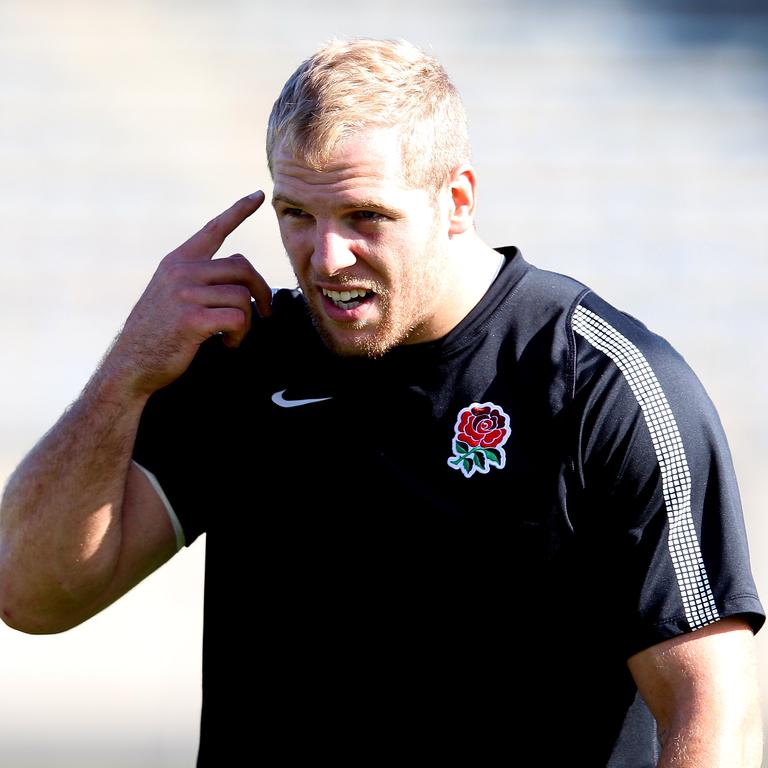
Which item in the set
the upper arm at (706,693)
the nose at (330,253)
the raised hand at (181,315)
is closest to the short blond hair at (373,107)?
the nose at (330,253)

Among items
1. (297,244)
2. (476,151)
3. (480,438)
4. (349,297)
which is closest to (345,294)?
(349,297)

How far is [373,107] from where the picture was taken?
2238mm

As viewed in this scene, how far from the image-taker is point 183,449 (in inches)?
96.3

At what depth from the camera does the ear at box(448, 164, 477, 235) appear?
2361 millimetres

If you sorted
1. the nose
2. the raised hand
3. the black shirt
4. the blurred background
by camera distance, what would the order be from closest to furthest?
the black shirt → the nose → the raised hand → the blurred background

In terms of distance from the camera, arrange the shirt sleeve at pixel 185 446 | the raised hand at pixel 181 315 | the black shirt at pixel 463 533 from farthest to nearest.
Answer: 1. the shirt sleeve at pixel 185 446
2. the raised hand at pixel 181 315
3. the black shirt at pixel 463 533

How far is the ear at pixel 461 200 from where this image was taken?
236 cm

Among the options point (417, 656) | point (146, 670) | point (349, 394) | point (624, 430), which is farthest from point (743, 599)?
point (146, 670)

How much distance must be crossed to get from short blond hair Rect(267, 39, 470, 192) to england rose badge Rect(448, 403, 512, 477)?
1.31 ft

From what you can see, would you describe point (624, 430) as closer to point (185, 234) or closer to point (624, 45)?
point (185, 234)

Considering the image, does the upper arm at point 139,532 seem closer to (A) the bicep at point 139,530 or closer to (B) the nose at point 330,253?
(A) the bicep at point 139,530

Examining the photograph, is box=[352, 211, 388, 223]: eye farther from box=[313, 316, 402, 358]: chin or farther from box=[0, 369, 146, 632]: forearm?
box=[0, 369, 146, 632]: forearm

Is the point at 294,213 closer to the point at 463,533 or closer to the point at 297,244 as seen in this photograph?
the point at 297,244

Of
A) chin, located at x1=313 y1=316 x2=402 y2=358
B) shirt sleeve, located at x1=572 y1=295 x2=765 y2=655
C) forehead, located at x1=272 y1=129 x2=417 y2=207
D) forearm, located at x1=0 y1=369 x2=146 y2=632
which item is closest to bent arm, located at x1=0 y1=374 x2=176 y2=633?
forearm, located at x1=0 y1=369 x2=146 y2=632
